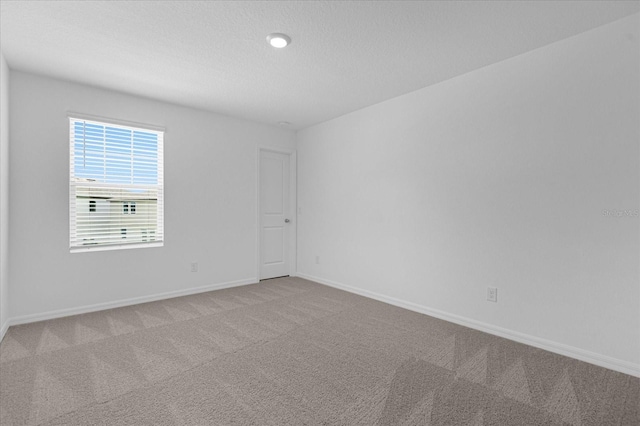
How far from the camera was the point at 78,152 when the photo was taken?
344 centimetres

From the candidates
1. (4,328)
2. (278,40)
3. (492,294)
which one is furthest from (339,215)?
(4,328)

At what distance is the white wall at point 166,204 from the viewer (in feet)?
10.3

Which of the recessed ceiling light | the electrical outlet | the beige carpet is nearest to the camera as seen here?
the beige carpet

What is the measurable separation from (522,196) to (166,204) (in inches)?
156

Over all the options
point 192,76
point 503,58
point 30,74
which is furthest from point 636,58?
point 30,74

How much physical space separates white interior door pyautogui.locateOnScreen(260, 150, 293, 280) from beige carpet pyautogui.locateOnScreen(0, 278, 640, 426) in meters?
1.86

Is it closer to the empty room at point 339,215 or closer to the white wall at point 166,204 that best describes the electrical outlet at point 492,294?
the empty room at point 339,215

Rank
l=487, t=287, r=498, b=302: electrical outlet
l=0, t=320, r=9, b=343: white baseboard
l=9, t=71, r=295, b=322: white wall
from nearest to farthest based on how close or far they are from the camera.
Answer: l=0, t=320, r=9, b=343: white baseboard → l=487, t=287, r=498, b=302: electrical outlet → l=9, t=71, r=295, b=322: white wall

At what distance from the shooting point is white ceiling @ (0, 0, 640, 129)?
7.02ft

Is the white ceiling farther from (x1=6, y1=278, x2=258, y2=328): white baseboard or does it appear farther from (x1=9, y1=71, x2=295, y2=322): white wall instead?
(x1=6, y1=278, x2=258, y2=328): white baseboard

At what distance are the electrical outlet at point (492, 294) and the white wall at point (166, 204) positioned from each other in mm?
3239

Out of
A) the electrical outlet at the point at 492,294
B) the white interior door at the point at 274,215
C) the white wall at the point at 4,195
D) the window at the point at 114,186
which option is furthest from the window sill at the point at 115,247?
the electrical outlet at the point at 492,294

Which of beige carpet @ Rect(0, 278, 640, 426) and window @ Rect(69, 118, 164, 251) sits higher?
window @ Rect(69, 118, 164, 251)

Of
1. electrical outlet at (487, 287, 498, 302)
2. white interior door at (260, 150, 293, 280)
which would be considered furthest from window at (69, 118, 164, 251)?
electrical outlet at (487, 287, 498, 302)
